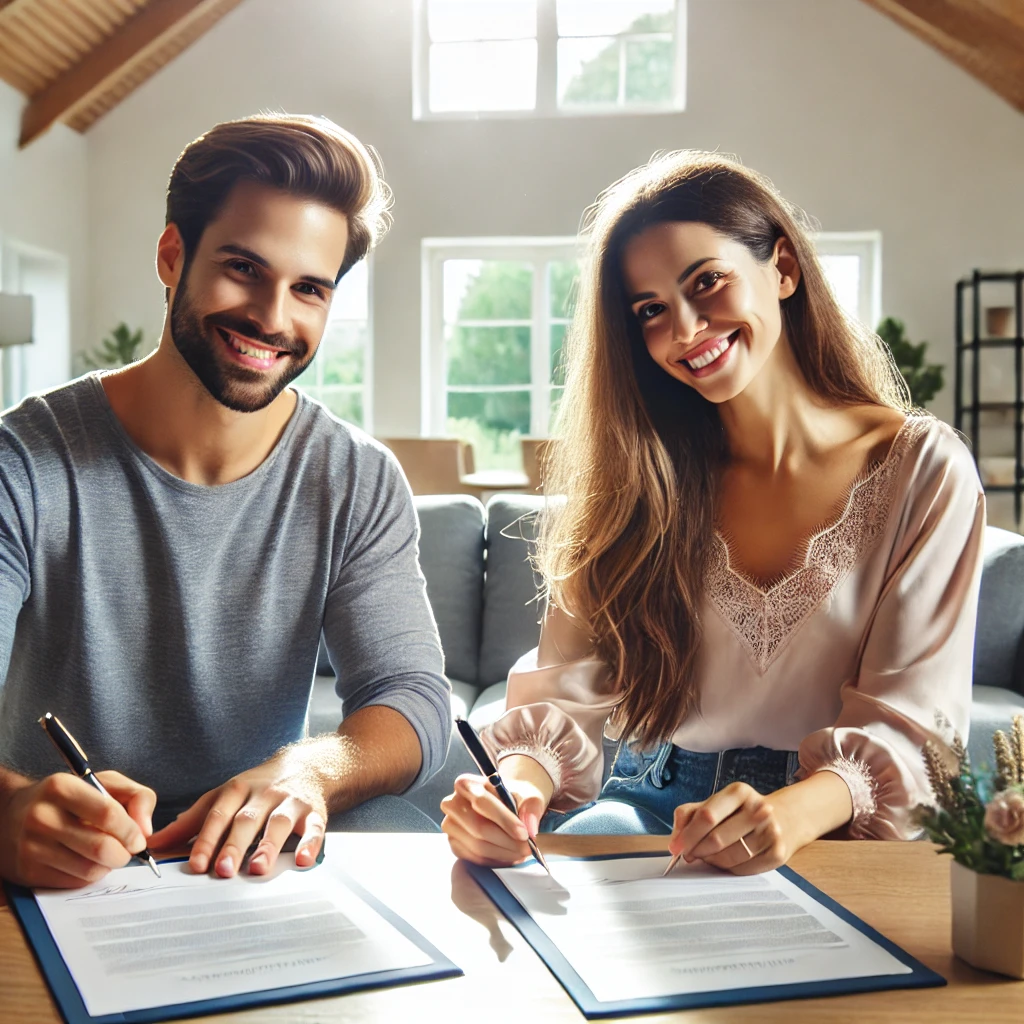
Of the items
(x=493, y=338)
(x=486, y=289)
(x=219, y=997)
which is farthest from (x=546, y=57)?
(x=219, y=997)

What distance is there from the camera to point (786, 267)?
1.59 m

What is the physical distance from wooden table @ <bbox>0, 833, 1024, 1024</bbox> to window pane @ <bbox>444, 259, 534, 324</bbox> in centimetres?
713

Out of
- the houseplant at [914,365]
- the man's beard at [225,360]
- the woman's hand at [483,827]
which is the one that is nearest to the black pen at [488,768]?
the woman's hand at [483,827]

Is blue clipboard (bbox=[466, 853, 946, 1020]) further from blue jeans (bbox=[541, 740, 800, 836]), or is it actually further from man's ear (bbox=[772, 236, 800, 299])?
man's ear (bbox=[772, 236, 800, 299])

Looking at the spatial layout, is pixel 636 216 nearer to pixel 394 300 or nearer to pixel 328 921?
pixel 328 921

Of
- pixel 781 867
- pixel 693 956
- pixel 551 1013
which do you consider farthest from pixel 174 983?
pixel 781 867

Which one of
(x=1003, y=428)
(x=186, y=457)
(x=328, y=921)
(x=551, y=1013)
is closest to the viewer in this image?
(x=551, y=1013)

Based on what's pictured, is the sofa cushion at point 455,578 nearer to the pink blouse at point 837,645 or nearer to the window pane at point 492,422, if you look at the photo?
the pink blouse at point 837,645

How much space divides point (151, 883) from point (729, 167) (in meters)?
1.14

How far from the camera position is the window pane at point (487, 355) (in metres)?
8.02

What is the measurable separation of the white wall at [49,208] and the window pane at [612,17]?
3.54m

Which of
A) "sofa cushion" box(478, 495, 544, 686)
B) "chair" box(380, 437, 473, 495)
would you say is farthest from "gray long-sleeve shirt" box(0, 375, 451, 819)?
"chair" box(380, 437, 473, 495)

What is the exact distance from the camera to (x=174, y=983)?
77 centimetres
